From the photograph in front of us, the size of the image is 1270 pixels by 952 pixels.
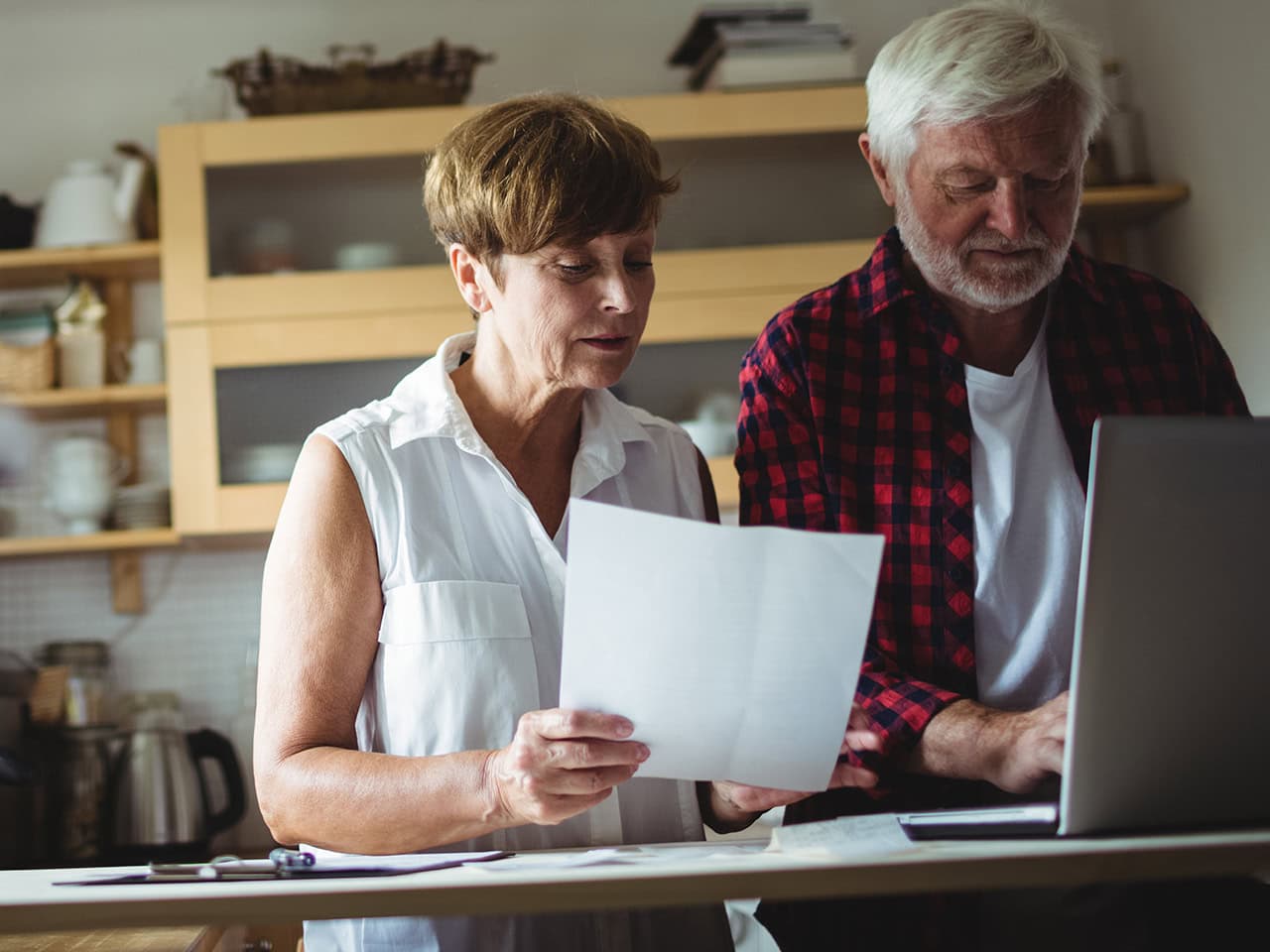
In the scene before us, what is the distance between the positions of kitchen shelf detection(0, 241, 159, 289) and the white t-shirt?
2.02 m

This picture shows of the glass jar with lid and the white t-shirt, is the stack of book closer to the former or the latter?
the white t-shirt

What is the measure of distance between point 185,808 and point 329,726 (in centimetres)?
173

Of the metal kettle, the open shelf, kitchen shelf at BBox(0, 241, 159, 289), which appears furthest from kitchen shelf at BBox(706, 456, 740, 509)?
kitchen shelf at BBox(0, 241, 159, 289)

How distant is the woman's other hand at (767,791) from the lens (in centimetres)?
104

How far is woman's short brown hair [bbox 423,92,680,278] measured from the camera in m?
1.20

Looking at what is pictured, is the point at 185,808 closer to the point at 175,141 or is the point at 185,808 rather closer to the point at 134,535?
the point at 134,535

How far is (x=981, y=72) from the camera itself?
1.32 meters

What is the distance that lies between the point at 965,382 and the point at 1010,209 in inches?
7.2

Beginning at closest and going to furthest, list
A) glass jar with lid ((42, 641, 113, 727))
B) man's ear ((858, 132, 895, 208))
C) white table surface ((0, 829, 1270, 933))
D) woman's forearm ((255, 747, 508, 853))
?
1. white table surface ((0, 829, 1270, 933))
2. woman's forearm ((255, 747, 508, 853))
3. man's ear ((858, 132, 895, 208))
4. glass jar with lid ((42, 641, 113, 727))

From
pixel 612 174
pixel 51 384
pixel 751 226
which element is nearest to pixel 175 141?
pixel 51 384

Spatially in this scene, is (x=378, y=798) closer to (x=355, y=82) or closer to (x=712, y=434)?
(x=712, y=434)

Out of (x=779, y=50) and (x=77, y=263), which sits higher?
(x=779, y=50)

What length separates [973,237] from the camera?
1.37m

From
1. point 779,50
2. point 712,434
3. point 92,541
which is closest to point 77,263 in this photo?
point 92,541
